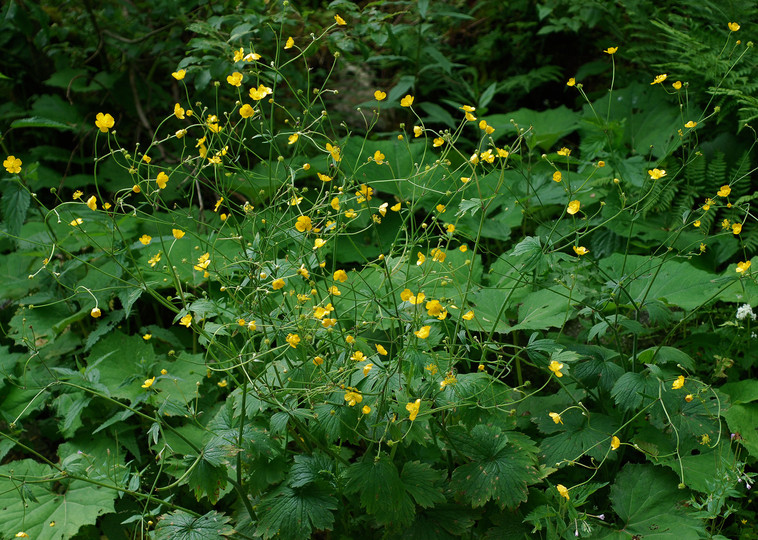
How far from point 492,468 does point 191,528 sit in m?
0.70

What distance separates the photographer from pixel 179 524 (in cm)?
143

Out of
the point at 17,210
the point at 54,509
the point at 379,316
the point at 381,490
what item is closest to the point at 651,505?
the point at 381,490

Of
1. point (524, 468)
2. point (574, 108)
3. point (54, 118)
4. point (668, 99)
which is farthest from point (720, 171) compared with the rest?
point (54, 118)

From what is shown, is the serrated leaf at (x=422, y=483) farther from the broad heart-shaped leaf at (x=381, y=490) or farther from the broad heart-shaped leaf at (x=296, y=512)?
the broad heart-shaped leaf at (x=296, y=512)

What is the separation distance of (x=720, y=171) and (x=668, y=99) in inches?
22.8

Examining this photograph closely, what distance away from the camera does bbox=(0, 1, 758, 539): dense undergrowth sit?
4.66 feet

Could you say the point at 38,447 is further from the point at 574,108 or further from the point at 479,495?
the point at 574,108

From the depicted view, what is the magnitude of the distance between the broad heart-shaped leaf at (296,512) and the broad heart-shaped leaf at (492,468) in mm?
301

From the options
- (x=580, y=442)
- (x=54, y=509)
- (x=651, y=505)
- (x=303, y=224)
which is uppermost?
(x=303, y=224)

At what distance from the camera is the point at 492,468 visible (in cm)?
146

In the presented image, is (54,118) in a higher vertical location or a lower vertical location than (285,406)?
lower

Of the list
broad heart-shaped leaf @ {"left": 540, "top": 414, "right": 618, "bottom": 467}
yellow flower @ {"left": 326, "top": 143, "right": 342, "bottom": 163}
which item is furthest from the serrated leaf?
yellow flower @ {"left": 326, "top": 143, "right": 342, "bottom": 163}

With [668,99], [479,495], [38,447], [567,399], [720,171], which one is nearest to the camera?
[479,495]

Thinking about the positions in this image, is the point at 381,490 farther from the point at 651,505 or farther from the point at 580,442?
the point at 651,505
